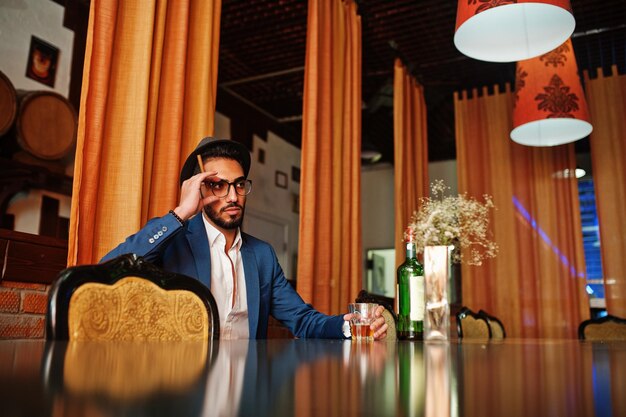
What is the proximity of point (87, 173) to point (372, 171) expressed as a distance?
6.13 meters

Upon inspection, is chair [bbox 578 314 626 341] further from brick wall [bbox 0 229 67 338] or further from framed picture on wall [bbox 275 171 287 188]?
framed picture on wall [bbox 275 171 287 188]

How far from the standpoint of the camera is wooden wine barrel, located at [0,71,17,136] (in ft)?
11.3

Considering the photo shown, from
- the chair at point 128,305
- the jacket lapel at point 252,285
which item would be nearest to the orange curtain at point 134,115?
the jacket lapel at point 252,285

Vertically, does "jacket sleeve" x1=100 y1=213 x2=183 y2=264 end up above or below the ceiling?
below

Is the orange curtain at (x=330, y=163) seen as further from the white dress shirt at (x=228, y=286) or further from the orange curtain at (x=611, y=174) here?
the orange curtain at (x=611, y=174)

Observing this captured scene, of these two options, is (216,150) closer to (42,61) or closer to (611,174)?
(42,61)

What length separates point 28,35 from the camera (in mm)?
4027

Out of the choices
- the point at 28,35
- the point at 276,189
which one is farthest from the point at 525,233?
the point at 28,35

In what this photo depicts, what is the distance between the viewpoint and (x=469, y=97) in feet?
20.4

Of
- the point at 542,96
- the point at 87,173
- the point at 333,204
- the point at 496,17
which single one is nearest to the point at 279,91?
the point at 333,204

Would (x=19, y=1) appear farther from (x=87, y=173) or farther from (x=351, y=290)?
(x=351, y=290)

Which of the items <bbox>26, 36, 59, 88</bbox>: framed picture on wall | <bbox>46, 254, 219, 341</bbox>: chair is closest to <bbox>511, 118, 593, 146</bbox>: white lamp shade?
<bbox>46, 254, 219, 341</bbox>: chair

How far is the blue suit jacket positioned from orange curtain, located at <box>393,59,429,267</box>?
9.19 ft

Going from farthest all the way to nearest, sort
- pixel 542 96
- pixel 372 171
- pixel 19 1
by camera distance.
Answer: pixel 372 171 < pixel 19 1 < pixel 542 96
